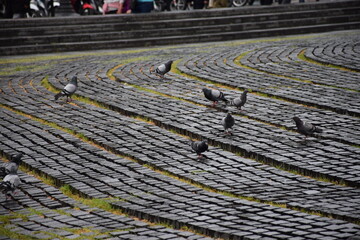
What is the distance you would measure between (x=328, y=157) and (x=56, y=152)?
3715mm

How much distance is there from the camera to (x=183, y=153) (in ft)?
31.9

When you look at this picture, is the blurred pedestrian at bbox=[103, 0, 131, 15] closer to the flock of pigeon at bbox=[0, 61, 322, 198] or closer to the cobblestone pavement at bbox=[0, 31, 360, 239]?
the cobblestone pavement at bbox=[0, 31, 360, 239]

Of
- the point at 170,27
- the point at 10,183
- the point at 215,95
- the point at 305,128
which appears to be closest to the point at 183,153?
the point at 305,128

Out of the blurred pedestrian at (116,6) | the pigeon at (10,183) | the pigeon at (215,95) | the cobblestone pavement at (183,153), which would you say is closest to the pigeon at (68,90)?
the cobblestone pavement at (183,153)

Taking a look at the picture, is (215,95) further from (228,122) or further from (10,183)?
(10,183)

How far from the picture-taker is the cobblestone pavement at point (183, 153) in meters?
7.16

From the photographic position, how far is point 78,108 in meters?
12.9

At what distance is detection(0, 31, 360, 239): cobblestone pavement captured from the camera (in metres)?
7.16

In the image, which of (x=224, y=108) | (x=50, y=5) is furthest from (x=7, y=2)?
(x=224, y=108)

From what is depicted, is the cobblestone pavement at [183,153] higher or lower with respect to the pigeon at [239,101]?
lower

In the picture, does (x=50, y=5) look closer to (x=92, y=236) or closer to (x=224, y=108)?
(x=224, y=108)

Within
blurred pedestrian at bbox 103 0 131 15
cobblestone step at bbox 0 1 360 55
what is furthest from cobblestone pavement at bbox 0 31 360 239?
blurred pedestrian at bbox 103 0 131 15

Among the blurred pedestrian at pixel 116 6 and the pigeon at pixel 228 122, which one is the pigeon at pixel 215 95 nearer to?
the pigeon at pixel 228 122

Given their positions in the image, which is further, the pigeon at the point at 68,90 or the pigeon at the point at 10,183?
the pigeon at the point at 68,90
